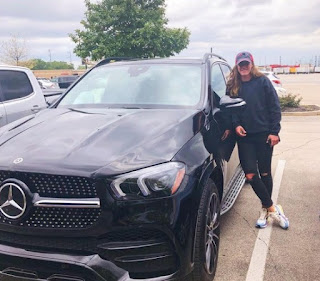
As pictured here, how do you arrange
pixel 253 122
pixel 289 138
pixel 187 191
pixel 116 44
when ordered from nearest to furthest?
pixel 187 191 → pixel 253 122 → pixel 289 138 → pixel 116 44

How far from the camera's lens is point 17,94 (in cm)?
606

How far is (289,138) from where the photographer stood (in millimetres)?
9047

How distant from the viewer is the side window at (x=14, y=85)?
5854 millimetres

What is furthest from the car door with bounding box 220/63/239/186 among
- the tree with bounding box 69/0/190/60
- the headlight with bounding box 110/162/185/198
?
the tree with bounding box 69/0/190/60

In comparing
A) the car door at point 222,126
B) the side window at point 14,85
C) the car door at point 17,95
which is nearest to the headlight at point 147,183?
the car door at point 222,126

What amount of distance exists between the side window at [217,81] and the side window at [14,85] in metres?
3.26

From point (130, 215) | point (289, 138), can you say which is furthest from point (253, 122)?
point (289, 138)

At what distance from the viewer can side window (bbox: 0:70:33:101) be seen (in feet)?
19.2

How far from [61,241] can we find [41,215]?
200mm

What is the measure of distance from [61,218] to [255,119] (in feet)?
7.16

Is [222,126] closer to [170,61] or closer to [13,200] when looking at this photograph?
[170,61]

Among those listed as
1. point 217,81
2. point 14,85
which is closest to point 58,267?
point 217,81

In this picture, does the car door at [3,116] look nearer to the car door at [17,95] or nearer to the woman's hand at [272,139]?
the car door at [17,95]

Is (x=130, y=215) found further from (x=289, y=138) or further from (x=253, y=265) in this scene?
(x=289, y=138)
